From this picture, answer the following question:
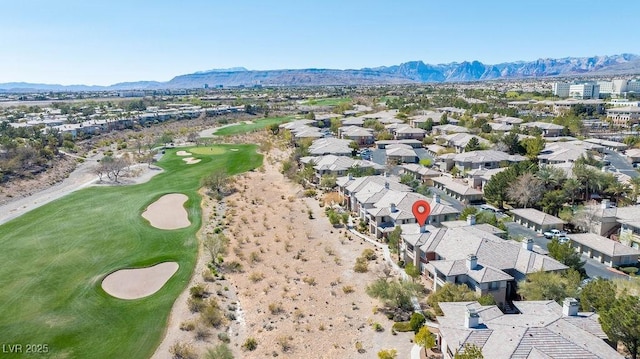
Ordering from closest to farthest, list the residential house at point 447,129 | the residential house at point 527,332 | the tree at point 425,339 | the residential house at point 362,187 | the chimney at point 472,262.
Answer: the residential house at point 527,332, the tree at point 425,339, the chimney at point 472,262, the residential house at point 362,187, the residential house at point 447,129

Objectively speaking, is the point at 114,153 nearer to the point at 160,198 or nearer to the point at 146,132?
A: the point at 146,132

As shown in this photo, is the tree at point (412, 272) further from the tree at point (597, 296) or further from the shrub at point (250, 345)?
the shrub at point (250, 345)

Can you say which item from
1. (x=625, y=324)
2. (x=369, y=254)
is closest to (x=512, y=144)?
(x=369, y=254)

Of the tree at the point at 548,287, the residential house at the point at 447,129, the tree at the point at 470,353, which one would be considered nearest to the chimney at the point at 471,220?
the tree at the point at 548,287

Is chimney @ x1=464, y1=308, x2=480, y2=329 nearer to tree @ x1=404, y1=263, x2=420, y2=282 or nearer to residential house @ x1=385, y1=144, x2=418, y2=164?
tree @ x1=404, y1=263, x2=420, y2=282

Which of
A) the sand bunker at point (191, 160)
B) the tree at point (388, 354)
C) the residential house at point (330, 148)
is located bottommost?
the tree at point (388, 354)

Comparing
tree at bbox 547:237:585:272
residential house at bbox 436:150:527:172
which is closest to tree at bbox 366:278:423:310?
tree at bbox 547:237:585:272
